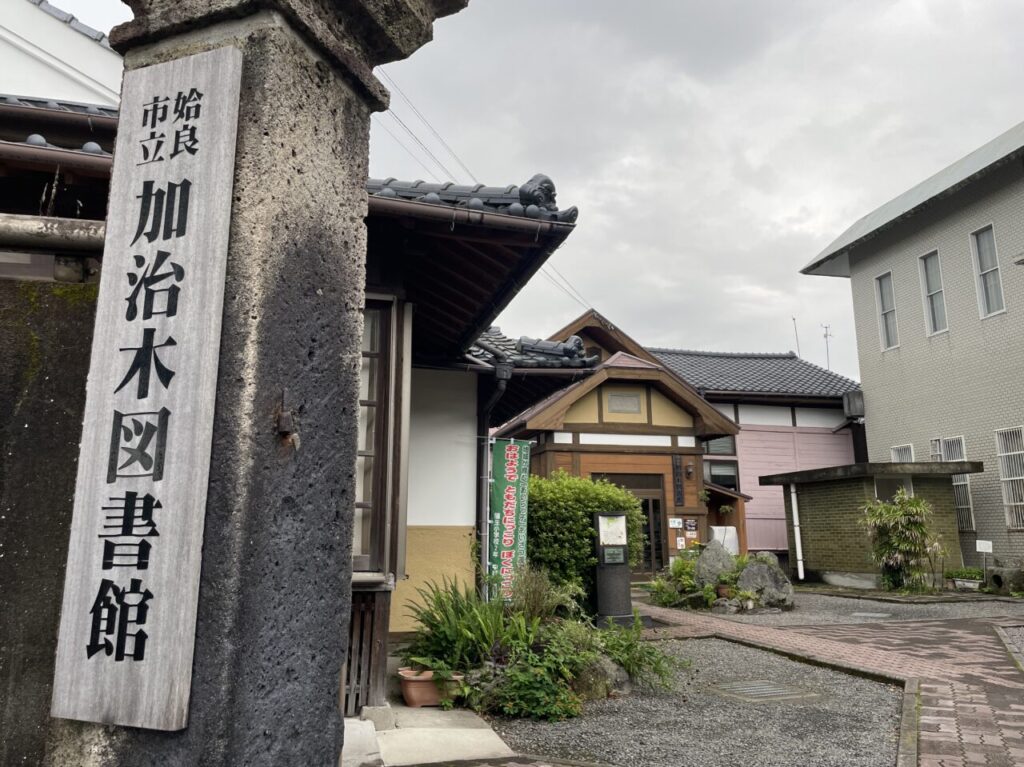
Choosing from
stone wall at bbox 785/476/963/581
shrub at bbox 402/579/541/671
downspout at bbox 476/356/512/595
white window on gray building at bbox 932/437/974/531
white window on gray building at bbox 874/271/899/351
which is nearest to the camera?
shrub at bbox 402/579/541/671

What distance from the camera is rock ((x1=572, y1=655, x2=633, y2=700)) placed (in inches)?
254

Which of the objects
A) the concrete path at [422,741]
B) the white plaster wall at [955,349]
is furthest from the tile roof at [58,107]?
the white plaster wall at [955,349]

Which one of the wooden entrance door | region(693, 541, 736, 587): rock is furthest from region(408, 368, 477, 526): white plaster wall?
the wooden entrance door

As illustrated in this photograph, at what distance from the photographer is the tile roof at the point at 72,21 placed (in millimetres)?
11766

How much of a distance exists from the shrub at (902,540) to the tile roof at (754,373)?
862 centimetres

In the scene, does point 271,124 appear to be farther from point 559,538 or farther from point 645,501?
point 645,501

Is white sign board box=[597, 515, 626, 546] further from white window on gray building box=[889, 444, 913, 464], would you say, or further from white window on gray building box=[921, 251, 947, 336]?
white window on gray building box=[921, 251, 947, 336]

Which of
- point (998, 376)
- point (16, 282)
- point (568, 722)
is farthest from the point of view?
A: point (998, 376)

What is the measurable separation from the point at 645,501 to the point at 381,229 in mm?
16216

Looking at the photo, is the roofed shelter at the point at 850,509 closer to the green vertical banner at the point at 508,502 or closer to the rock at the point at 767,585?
the rock at the point at 767,585

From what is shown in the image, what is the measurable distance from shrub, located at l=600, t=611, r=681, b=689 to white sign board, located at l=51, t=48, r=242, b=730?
5645mm

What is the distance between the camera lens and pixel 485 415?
339 inches

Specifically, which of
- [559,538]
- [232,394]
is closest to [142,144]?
[232,394]

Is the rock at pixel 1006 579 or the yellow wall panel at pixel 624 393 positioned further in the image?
the yellow wall panel at pixel 624 393
